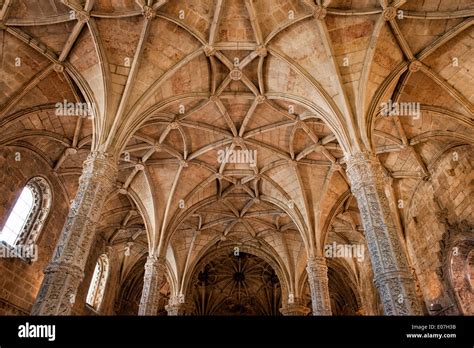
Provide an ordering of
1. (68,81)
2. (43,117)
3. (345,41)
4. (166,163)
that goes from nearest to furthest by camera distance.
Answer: (345,41), (68,81), (43,117), (166,163)

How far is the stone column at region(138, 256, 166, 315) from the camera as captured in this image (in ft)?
48.2

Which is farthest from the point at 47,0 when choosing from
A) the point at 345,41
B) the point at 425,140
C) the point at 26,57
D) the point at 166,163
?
the point at 425,140

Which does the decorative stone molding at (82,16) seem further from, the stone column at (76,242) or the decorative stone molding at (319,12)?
the decorative stone molding at (319,12)

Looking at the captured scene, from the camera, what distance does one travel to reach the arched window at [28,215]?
1344cm

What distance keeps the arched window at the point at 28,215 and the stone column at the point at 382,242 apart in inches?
509

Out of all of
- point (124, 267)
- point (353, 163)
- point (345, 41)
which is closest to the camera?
point (353, 163)

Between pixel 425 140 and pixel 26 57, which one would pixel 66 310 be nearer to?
pixel 26 57

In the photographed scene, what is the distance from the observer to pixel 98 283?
68.1 ft

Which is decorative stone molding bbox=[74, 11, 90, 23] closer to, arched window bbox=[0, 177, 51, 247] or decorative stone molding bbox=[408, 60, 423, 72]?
arched window bbox=[0, 177, 51, 247]

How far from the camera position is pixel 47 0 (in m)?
10.6

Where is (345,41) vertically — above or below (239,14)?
below

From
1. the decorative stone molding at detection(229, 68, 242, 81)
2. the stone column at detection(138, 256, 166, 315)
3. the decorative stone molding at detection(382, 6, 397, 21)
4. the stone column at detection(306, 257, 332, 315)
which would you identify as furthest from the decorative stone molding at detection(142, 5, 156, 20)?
the stone column at detection(306, 257, 332, 315)

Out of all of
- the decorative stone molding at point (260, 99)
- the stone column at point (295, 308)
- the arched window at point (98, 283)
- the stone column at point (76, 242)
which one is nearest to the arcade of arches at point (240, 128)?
the stone column at point (76, 242)

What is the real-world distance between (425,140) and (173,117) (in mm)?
10787
